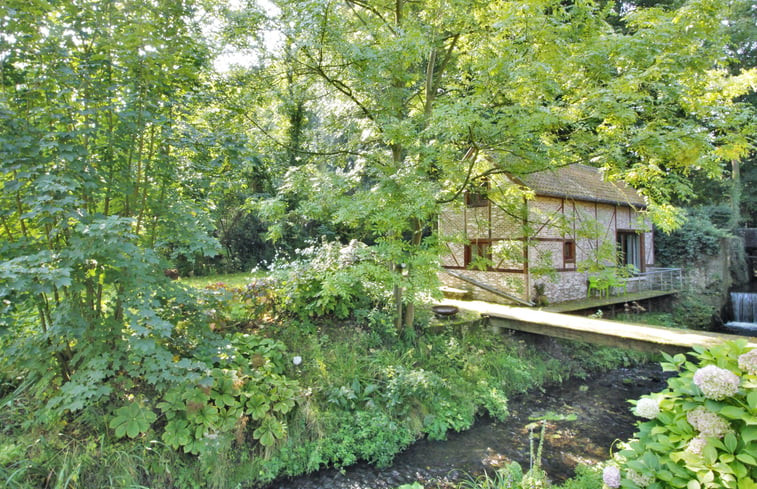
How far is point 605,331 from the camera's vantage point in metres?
6.67

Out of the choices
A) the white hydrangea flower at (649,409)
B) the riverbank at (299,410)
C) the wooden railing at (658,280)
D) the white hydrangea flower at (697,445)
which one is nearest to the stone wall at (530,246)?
the wooden railing at (658,280)

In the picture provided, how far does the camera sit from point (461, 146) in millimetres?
5988

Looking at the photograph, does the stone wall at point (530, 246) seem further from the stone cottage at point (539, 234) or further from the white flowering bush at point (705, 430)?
the white flowering bush at point (705, 430)

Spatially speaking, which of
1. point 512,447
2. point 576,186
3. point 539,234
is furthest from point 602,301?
point 512,447

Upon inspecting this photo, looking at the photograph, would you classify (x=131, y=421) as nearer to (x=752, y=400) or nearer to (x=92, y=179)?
(x=92, y=179)

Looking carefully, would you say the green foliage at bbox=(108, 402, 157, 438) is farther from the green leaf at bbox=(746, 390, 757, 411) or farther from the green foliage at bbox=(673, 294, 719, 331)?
the green foliage at bbox=(673, 294, 719, 331)

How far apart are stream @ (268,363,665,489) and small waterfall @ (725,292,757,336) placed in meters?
10.0

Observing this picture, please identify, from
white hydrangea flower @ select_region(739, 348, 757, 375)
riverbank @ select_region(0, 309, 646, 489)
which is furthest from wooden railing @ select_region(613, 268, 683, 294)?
white hydrangea flower @ select_region(739, 348, 757, 375)

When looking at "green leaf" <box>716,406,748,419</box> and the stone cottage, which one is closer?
"green leaf" <box>716,406,748,419</box>

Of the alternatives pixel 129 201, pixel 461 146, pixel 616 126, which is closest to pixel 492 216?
pixel 461 146

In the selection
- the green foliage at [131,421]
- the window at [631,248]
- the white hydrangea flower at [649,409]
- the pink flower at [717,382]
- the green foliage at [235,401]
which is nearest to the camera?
the pink flower at [717,382]

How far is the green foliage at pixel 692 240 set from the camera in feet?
48.0

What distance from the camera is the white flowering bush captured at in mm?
1671

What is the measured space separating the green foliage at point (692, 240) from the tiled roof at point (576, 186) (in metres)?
3.12
